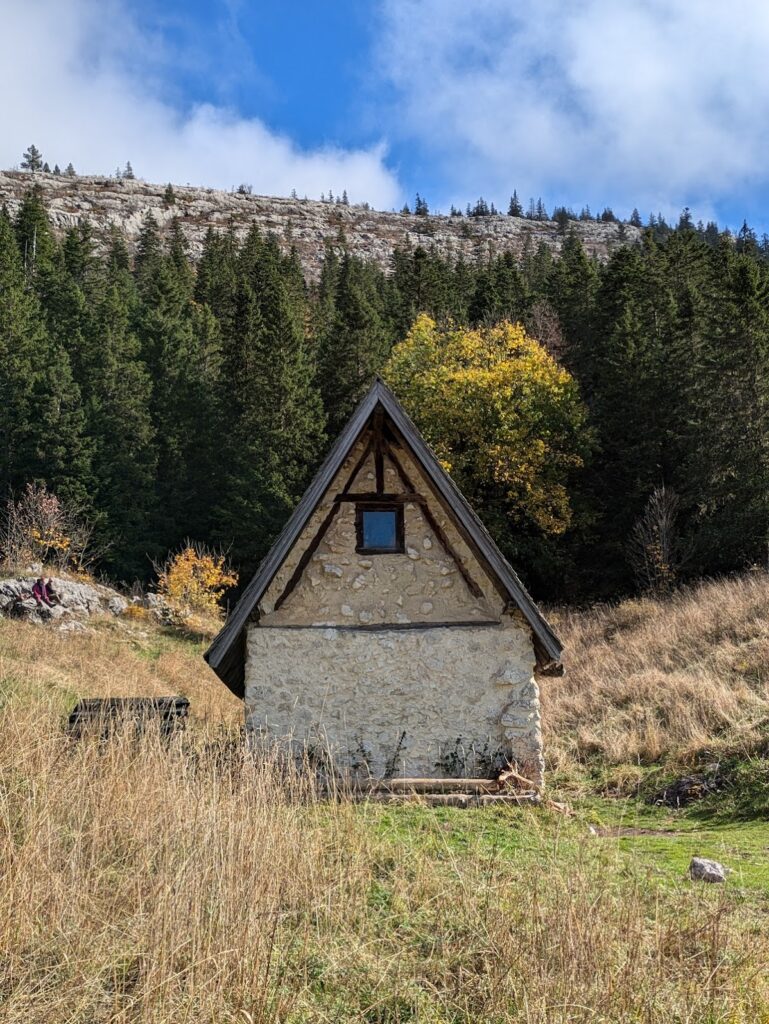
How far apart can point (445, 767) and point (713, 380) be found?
2446cm

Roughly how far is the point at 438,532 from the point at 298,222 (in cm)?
11989

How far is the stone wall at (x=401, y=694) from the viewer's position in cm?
1027

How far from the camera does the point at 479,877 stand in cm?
496

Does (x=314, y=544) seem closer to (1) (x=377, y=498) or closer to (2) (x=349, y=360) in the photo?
(1) (x=377, y=498)

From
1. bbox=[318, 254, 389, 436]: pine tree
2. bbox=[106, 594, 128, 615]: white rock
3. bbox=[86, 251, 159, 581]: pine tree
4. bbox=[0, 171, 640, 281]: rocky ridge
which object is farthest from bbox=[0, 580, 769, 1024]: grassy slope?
bbox=[0, 171, 640, 281]: rocky ridge

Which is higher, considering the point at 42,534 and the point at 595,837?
the point at 42,534

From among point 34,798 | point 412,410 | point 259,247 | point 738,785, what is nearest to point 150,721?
point 34,798

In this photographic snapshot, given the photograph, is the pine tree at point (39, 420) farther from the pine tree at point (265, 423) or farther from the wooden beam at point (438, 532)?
the wooden beam at point (438, 532)

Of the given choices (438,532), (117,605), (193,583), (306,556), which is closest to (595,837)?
(438,532)

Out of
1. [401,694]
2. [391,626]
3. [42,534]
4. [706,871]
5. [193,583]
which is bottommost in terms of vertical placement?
[706,871]

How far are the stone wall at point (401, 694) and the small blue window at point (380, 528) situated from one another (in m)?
1.18

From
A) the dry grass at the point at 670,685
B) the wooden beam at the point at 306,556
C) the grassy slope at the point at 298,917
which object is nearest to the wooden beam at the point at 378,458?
the wooden beam at the point at 306,556

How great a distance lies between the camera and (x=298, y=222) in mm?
120938

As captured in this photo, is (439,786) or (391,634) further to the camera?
(391,634)
